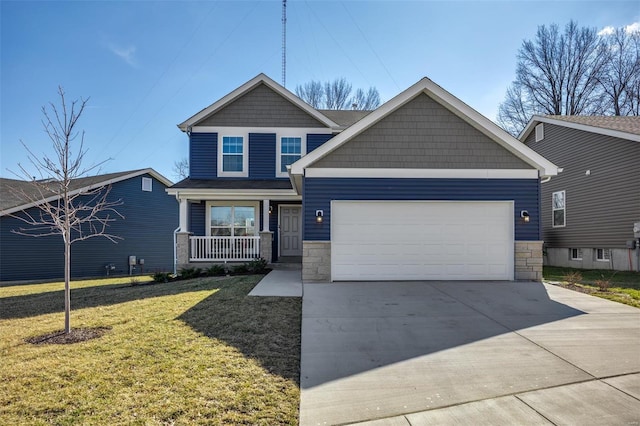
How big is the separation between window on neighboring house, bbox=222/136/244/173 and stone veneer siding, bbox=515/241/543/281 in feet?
31.3

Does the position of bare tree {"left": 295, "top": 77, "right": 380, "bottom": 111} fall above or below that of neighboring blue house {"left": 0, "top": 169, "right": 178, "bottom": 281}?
above

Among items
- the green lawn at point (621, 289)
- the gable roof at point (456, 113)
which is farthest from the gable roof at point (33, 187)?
the green lawn at point (621, 289)

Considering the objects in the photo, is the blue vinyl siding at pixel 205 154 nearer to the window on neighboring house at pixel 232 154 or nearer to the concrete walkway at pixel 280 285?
the window on neighboring house at pixel 232 154

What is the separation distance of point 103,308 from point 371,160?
6.59 m

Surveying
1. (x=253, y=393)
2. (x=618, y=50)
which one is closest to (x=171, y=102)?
(x=253, y=393)

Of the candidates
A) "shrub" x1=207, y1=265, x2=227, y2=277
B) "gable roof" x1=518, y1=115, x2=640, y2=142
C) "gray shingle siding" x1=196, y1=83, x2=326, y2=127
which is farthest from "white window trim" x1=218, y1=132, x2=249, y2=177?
"gable roof" x1=518, y1=115, x2=640, y2=142

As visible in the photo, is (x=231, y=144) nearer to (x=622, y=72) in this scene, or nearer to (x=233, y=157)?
(x=233, y=157)

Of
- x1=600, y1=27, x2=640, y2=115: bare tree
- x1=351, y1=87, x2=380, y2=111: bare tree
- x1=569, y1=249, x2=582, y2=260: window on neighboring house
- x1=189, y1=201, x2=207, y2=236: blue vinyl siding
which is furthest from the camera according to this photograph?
x1=351, y1=87, x2=380, y2=111: bare tree

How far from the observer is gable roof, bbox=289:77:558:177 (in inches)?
351

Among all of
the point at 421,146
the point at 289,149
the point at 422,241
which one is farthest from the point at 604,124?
the point at 289,149

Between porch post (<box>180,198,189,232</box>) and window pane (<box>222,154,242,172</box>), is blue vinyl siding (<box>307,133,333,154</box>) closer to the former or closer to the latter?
window pane (<box>222,154,242,172</box>)

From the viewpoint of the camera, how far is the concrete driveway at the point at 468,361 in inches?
124

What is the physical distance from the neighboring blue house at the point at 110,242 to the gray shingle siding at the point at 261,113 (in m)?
5.64

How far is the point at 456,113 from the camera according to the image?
911 centimetres
